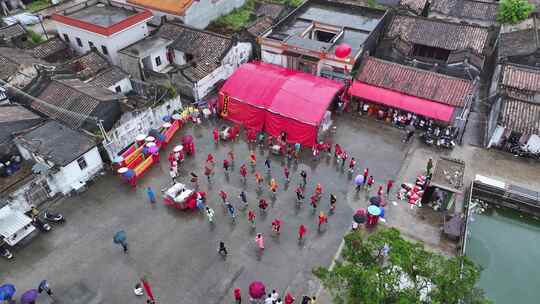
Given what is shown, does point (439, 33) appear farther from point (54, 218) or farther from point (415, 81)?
point (54, 218)

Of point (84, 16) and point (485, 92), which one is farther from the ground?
point (84, 16)

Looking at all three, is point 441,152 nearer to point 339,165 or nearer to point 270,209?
point 339,165

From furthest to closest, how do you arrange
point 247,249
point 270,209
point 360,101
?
point 360,101 < point 270,209 < point 247,249

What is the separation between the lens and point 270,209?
2750cm

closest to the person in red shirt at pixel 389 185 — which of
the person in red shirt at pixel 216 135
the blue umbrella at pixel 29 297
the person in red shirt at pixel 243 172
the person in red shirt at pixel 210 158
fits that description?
the person in red shirt at pixel 243 172

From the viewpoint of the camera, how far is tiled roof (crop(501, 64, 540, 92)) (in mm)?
34062

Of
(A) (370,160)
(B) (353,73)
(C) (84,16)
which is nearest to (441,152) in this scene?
(A) (370,160)

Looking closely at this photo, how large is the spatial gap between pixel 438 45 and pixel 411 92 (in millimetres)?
9352

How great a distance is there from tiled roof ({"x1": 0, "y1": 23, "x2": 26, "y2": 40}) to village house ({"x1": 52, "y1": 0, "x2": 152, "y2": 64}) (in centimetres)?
458

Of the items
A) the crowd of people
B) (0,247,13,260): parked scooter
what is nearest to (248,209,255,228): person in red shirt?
the crowd of people

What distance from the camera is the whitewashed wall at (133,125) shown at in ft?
101

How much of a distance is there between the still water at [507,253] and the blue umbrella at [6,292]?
88.0 ft

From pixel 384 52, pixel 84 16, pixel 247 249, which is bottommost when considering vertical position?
pixel 247 249

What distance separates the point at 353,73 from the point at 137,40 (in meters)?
22.3
